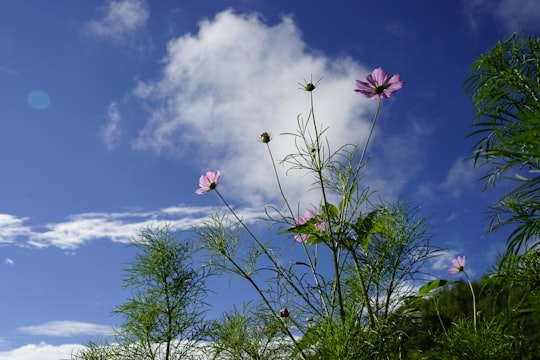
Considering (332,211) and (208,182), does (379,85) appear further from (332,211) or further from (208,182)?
(208,182)

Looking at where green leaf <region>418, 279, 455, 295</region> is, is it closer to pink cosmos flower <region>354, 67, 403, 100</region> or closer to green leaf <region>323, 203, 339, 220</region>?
green leaf <region>323, 203, 339, 220</region>

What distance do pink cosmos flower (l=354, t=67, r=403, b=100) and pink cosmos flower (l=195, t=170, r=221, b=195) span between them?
2.75 ft

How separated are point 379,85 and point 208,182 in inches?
38.3

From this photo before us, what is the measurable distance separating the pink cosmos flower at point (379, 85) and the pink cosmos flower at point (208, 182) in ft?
2.75

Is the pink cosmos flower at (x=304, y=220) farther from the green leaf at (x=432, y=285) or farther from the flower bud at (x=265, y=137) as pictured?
the green leaf at (x=432, y=285)

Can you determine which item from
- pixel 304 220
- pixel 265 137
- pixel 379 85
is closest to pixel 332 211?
pixel 304 220

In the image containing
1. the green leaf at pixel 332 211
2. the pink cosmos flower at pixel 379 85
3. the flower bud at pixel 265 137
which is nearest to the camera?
the green leaf at pixel 332 211

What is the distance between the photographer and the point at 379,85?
95.7 inches

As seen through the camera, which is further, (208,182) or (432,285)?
(208,182)

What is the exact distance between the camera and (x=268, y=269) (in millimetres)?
2438

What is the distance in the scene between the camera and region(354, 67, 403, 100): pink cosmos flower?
2.42 metres

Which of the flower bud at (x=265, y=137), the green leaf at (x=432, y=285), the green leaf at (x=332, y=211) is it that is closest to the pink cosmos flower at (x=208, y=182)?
the flower bud at (x=265, y=137)

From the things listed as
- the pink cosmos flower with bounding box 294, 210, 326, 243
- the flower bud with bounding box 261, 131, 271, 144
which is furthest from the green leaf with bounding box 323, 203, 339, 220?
the flower bud with bounding box 261, 131, 271, 144

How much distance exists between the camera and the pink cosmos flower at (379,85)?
2416 millimetres
